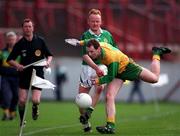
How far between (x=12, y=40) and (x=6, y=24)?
47.5 feet

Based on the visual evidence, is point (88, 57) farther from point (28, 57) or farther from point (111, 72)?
point (28, 57)

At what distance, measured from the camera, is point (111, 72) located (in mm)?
15539

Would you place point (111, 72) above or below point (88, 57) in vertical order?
below

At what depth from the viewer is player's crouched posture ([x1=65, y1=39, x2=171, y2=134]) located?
50.9 ft

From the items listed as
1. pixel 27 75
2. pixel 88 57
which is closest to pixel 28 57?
pixel 27 75

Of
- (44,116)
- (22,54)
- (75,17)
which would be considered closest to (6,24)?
(75,17)

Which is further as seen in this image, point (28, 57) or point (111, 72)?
point (28, 57)

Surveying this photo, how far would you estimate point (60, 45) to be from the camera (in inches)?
1561

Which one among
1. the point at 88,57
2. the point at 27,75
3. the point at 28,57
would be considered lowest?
the point at 27,75

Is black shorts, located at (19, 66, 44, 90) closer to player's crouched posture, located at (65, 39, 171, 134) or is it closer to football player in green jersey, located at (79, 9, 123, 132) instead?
football player in green jersey, located at (79, 9, 123, 132)

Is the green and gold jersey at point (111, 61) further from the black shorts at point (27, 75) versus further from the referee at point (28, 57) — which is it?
the black shorts at point (27, 75)

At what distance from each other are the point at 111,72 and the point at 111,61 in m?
0.22

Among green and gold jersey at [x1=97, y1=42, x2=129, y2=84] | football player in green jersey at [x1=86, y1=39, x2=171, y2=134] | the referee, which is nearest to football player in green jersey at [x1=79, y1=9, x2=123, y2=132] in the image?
football player in green jersey at [x1=86, y1=39, x2=171, y2=134]

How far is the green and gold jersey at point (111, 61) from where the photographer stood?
50.9 ft
